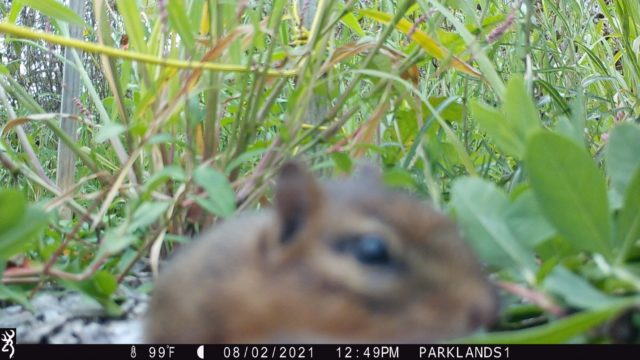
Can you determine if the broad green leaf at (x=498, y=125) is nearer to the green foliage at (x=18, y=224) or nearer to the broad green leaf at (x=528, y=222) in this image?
the broad green leaf at (x=528, y=222)

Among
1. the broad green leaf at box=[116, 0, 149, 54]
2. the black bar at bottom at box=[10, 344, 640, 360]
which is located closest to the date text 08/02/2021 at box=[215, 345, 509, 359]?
the black bar at bottom at box=[10, 344, 640, 360]

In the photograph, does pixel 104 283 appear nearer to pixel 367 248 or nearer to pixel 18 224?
pixel 18 224

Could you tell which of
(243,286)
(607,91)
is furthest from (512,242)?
(607,91)

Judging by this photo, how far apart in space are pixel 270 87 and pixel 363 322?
2.54ft

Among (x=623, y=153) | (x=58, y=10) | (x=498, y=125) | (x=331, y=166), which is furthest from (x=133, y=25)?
(x=623, y=153)

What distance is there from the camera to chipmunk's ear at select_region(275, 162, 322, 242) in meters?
0.61

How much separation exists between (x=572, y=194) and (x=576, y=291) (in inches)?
4.0

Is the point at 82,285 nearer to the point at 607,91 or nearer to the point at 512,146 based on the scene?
the point at 512,146

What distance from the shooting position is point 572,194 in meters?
0.65

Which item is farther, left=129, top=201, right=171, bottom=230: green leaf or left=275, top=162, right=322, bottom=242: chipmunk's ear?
left=129, top=201, right=171, bottom=230: green leaf

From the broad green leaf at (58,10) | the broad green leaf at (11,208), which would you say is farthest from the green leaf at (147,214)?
the broad green leaf at (58,10)

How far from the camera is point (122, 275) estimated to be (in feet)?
2.99

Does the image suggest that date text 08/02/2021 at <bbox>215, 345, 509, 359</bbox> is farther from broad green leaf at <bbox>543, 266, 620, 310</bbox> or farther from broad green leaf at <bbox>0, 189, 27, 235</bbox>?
broad green leaf at <bbox>0, 189, 27, 235</bbox>

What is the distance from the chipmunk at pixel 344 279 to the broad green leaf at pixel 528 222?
0.10m
